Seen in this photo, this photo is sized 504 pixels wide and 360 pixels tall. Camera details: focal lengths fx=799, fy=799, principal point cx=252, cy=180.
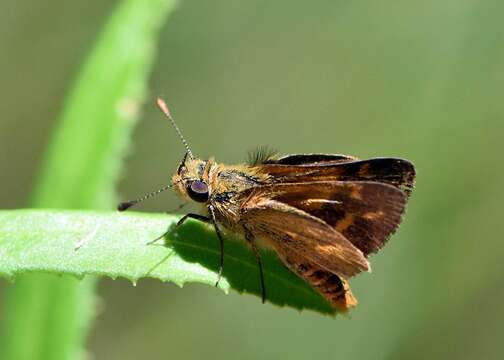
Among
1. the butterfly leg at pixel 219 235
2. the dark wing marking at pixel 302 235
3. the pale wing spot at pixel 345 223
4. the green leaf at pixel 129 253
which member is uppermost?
the pale wing spot at pixel 345 223

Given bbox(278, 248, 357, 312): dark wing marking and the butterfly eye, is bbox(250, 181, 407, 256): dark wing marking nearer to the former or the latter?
bbox(278, 248, 357, 312): dark wing marking

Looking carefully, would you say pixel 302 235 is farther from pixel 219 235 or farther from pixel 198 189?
pixel 198 189

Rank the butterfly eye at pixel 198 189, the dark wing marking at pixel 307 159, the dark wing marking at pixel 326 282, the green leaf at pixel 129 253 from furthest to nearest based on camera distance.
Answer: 1. the butterfly eye at pixel 198 189
2. the dark wing marking at pixel 307 159
3. the dark wing marking at pixel 326 282
4. the green leaf at pixel 129 253

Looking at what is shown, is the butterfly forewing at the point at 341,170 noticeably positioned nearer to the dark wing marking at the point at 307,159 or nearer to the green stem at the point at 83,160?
the dark wing marking at the point at 307,159

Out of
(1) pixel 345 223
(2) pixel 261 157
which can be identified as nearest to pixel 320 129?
(2) pixel 261 157

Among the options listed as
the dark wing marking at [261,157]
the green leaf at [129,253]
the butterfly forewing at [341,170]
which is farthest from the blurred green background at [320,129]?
the green leaf at [129,253]

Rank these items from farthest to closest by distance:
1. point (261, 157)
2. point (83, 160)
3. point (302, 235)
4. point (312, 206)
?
1. point (261, 157)
2. point (83, 160)
3. point (312, 206)
4. point (302, 235)
